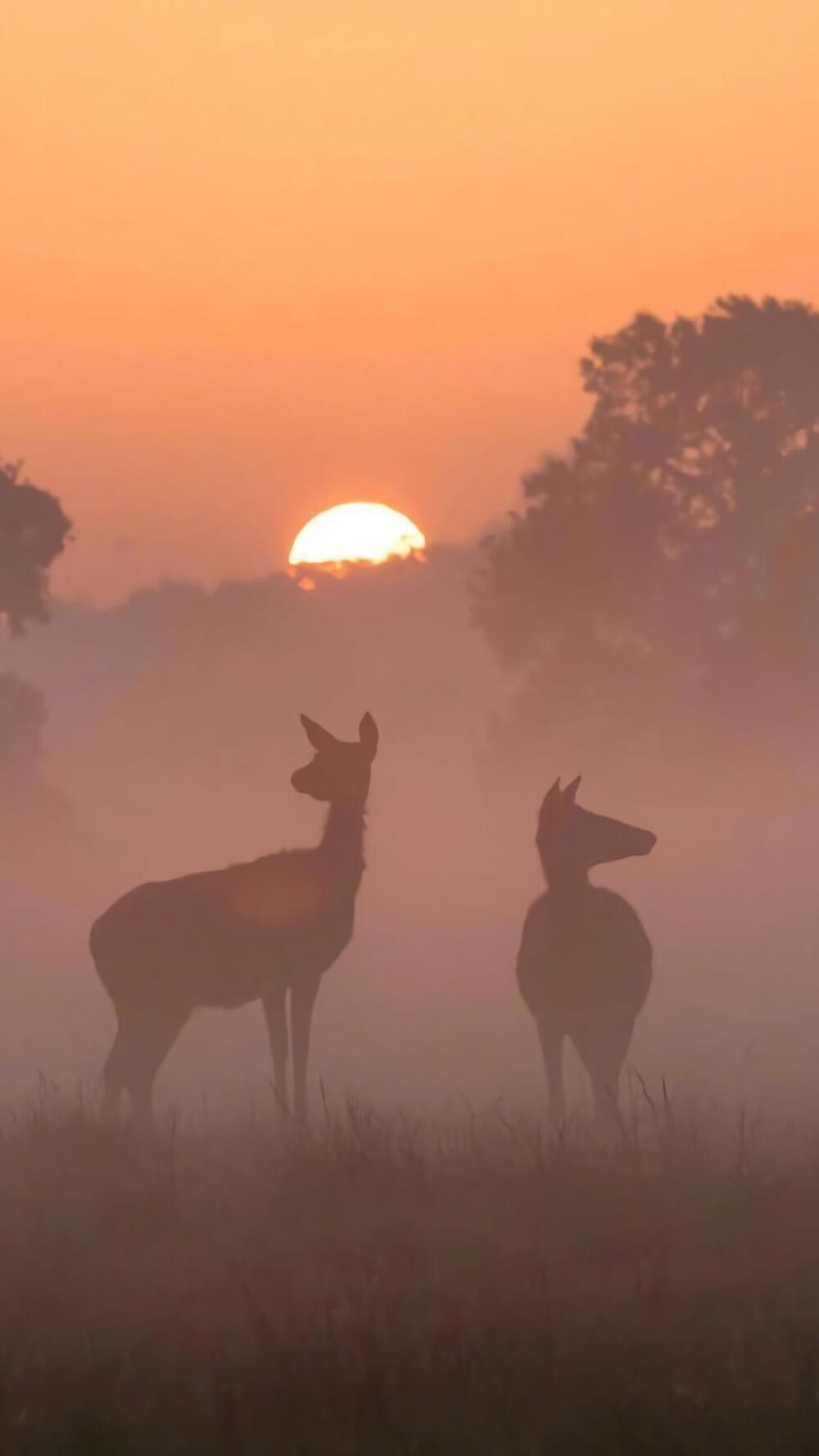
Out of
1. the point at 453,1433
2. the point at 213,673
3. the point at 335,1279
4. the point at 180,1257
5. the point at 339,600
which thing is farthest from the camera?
the point at 339,600

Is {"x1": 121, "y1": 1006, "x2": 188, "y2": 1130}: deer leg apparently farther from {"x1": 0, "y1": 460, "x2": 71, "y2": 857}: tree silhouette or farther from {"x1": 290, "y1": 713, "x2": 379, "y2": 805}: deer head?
{"x1": 0, "y1": 460, "x2": 71, "y2": 857}: tree silhouette

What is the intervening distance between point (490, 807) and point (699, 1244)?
37.1 metres

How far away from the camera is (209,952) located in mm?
14891

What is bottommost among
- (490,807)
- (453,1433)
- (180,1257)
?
(453,1433)

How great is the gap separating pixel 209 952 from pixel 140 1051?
913mm

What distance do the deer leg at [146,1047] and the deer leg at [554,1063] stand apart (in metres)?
2.81

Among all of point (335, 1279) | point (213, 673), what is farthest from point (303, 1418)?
point (213, 673)

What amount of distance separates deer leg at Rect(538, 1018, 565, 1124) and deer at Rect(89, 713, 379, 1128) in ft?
5.83

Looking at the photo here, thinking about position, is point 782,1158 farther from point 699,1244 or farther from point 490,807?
point 490,807

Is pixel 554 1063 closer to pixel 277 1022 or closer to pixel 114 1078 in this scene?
pixel 277 1022

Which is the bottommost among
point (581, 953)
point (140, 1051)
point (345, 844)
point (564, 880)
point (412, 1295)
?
point (412, 1295)

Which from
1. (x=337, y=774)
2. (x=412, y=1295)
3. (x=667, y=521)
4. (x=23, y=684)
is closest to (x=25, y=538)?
(x=23, y=684)

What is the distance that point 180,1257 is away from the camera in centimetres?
948

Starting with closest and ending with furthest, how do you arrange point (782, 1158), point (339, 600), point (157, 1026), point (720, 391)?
point (782, 1158), point (157, 1026), point (720, 391), point (339, 600)
